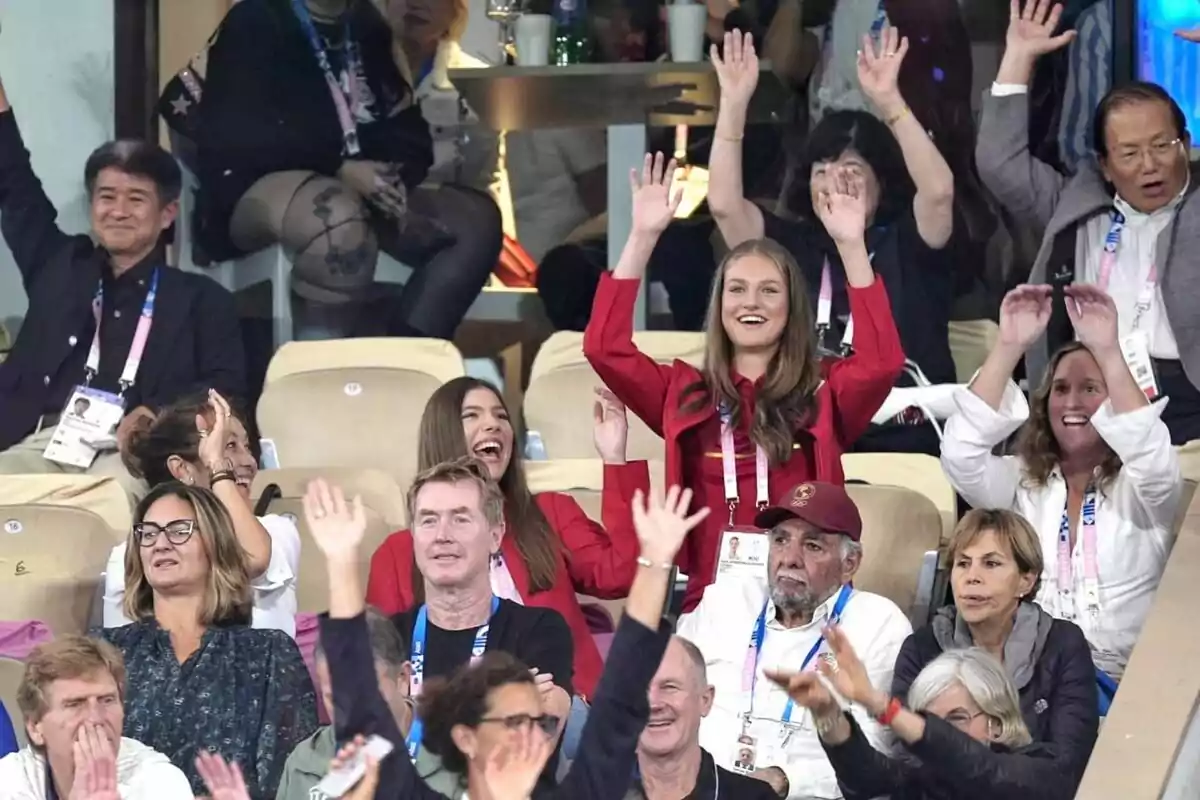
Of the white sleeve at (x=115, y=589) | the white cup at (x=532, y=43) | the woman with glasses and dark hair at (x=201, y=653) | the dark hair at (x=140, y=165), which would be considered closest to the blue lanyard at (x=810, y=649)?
the woman with glasses and dark hair at (x=201, y=653)

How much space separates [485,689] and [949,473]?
161 cm

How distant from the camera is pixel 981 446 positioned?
4.52m

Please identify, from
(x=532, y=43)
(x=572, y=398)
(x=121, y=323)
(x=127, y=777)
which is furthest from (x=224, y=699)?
(x=532, y=43)

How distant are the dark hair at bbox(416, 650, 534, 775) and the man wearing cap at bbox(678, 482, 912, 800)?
0.84 metres

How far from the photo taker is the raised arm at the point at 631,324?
4461 mm

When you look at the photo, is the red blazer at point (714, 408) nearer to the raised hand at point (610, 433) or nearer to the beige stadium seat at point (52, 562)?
the raised hand at point (610, 433)

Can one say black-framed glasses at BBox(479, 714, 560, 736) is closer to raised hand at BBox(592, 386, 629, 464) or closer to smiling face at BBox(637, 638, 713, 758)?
smiling face at BBox(637, 638, 713, 758)

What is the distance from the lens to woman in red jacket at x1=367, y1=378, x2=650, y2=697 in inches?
166

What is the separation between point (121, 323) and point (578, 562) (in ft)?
6.49

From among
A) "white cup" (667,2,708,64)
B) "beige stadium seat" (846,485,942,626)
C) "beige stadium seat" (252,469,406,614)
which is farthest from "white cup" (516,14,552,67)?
"beige stadium seat" (846,485,942,626)

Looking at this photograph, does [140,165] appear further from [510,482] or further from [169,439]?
[510,482]

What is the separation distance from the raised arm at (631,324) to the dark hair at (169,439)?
866mm

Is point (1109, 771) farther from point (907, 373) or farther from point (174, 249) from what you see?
point (174, 249)

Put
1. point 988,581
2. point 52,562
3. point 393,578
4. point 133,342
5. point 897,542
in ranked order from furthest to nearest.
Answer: point 133,342 < point 52,562 < point 897,542 < point 393,578 < point 988,581
